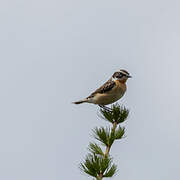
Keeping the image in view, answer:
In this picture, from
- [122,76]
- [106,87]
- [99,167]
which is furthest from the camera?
[122,76]

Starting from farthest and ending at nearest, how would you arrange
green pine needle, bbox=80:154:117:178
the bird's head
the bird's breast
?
the bird's head, the bird's breast, green pine needle, bbox=80:154:117:178

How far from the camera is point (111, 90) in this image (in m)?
13.2

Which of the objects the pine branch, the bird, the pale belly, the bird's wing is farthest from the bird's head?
the pine branch

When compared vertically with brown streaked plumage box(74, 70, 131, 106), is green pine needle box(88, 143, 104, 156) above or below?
below

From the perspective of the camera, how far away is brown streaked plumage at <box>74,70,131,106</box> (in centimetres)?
1317

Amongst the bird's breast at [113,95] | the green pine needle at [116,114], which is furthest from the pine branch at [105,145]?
the bird's breast at [113,95]

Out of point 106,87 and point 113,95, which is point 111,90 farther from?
point 106,87

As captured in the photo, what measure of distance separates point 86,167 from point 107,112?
1.90 metres

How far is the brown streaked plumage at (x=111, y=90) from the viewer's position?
1317 centimetres

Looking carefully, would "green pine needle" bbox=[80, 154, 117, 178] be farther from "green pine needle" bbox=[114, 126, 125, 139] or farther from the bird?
the bird

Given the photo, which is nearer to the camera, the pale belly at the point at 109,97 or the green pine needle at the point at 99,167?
the green pine needle at the point at 99,167

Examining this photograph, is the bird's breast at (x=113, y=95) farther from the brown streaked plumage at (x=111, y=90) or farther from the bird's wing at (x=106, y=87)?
the bird's wing at (x=106, y=87)

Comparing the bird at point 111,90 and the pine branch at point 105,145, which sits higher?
the bird at point 111,90

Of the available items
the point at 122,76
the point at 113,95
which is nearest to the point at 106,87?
the point at 113,95
